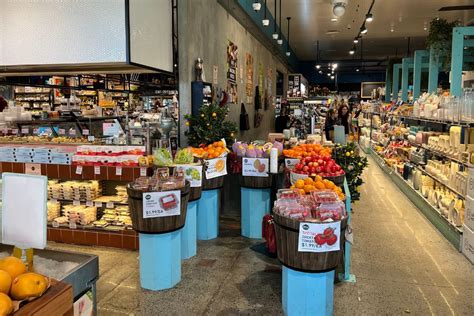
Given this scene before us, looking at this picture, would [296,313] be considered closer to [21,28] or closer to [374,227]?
[374,227]

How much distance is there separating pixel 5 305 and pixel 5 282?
0.11 meters

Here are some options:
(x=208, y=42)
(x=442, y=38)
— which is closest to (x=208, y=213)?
(x=208, y=42)

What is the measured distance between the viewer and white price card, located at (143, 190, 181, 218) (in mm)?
3684

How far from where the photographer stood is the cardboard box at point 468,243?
4.66 meters

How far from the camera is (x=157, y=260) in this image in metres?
3.81

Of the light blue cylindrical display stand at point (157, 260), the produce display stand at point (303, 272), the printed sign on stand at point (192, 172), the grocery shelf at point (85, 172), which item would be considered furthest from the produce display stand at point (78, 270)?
the grocery shelf at point (85, 172)

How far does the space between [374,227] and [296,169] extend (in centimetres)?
211

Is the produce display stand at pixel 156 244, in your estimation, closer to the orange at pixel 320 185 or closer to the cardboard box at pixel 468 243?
the orange at pixel 320 185

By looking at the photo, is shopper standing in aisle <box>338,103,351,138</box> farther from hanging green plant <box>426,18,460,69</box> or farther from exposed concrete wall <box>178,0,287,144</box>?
hanging green plant <box>426,18,460,69</box>

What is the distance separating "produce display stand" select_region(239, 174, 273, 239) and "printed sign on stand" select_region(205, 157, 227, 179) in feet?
0.91

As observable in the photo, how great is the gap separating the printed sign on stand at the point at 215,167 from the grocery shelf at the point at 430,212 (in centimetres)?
299

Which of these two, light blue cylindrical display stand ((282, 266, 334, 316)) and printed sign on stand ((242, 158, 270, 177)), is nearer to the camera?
light blue cylindrical display stand ((282, 266, 334, 316))

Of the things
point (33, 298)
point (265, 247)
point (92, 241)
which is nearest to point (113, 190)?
point (92, 241)

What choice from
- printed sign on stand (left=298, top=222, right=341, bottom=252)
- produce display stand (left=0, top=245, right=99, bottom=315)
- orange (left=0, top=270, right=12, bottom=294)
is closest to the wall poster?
printed sign on stand (left=298, top=222, right=341, bottom=252)
